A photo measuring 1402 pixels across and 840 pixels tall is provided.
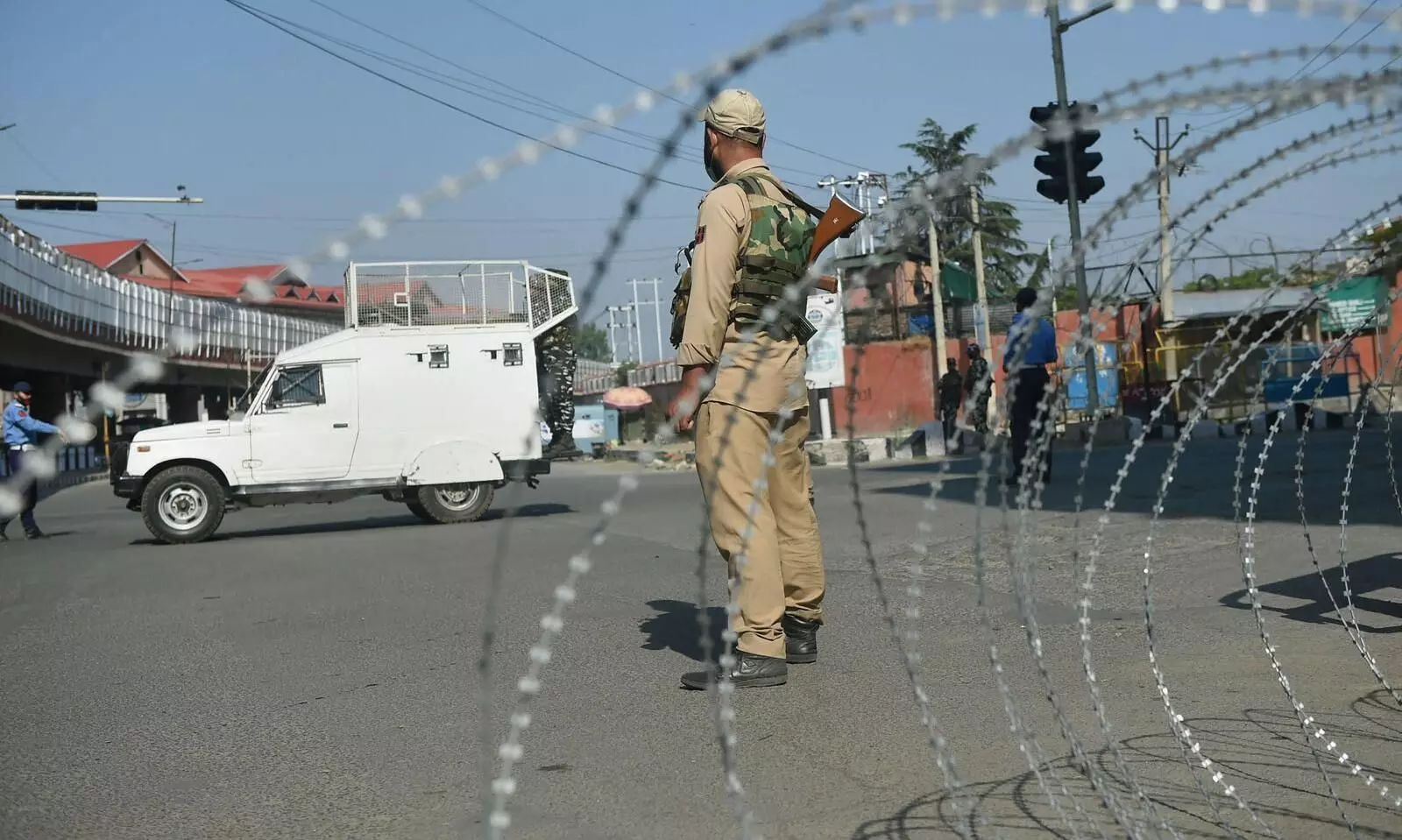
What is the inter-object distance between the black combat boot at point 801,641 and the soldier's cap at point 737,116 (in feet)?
5.85

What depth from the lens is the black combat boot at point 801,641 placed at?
5.09m

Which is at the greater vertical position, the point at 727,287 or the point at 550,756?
the point at 727,287

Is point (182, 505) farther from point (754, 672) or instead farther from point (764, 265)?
Answer: point (764, 265)

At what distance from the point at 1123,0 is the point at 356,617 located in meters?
6.01

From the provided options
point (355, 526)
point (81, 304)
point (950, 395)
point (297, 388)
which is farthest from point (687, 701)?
point (81, 304)

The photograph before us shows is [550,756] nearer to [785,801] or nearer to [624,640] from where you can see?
[785,801]

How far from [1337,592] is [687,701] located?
3150 mm

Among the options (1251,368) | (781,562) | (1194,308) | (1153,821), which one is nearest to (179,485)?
(781,562)

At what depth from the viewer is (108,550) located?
13102 mm

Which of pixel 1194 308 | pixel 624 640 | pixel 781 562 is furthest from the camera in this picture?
pixel 1194 308

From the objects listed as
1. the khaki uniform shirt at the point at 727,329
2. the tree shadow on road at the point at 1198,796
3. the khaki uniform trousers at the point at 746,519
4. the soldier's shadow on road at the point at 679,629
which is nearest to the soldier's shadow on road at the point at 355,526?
the soldier's shadow on road at the point at 679,629

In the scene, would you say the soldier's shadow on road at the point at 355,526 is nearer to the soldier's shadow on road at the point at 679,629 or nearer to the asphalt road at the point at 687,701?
the asphalt road at the point at 687,701

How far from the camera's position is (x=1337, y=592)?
595 cm

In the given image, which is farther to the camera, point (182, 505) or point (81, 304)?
point (81, 304)
